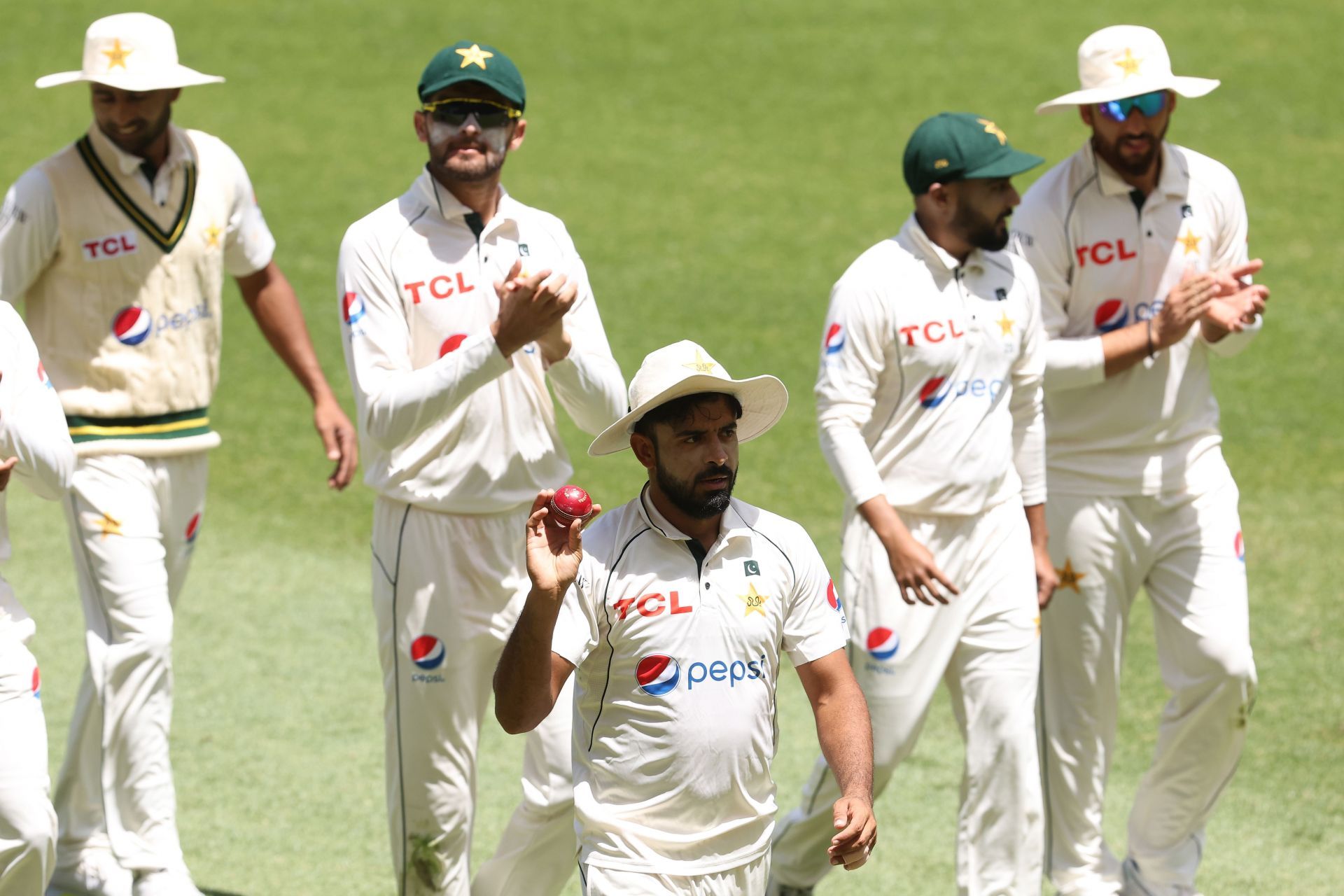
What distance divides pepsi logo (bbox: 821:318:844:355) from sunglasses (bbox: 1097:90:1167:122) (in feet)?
3.99

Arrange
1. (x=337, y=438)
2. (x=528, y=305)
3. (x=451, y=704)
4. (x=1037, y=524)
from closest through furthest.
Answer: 1. (x=528, y=305)
2. (x=451, y=704)
3. (x=1037, y=524)
4. (x=337, y=438)

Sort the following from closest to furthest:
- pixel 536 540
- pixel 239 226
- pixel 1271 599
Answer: pixel 536 540
pixel 239 226
pixel 1271 599

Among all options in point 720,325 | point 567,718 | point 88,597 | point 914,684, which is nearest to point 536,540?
point 567,718

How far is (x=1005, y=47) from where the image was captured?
17.3 m

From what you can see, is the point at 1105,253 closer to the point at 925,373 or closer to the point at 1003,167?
the point at 1003,167

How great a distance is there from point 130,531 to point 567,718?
5.02ft

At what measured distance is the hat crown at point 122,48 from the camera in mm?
5945

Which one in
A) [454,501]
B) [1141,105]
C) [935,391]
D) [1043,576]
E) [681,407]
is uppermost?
[1141,105]

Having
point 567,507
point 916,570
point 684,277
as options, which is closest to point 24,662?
point 567,507

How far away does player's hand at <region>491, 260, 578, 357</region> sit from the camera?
16.0 ft

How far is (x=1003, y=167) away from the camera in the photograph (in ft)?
18.4

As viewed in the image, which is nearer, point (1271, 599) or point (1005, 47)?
point (1271, 599)

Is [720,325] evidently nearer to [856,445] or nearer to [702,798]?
[856,445]

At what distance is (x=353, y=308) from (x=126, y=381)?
40.9 inches
